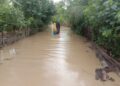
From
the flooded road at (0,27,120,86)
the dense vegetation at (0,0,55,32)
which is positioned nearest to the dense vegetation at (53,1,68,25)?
the dense vegetation at (0,0,55,32)

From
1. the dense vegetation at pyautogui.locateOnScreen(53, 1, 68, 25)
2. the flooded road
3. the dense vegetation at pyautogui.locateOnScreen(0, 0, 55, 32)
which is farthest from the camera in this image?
the dense vegetation at pyautogui.locateOnScreen(53, 1, 68, 25)

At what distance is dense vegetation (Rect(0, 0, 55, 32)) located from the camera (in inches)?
348

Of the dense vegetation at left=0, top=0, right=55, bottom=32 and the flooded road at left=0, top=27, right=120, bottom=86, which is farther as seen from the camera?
the dense vegetation at left=0, top=0, right=55, bottom=32

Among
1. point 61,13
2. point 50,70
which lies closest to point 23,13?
point 61,13

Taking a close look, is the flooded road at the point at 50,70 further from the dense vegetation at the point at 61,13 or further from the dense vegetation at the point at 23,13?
the dense vegetation at the point at 61,13

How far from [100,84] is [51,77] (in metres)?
1.45

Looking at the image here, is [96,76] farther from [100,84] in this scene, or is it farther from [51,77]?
[51,77]

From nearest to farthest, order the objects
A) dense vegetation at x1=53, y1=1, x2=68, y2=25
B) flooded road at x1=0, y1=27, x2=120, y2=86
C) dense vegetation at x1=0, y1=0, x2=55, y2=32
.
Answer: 1. flooded road at x1=0, y1=27, x2=120, y2=86
2. dense vegetation at x1=0, y1=0, x2=55, y2=32
3. dense vegetation at x1=53, y1=1, x2=68, y2=25

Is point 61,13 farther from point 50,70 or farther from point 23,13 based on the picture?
point 50,70

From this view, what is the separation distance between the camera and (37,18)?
1452 centimetres

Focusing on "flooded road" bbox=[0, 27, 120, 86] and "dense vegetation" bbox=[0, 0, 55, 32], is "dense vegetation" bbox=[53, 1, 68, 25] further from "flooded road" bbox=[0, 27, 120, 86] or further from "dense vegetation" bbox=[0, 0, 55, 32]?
"flooded road" bbox=[0, 27, 120, 86]

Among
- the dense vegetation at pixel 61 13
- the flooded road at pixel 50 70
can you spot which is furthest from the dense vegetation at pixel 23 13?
the flooded road at pixel 50 70

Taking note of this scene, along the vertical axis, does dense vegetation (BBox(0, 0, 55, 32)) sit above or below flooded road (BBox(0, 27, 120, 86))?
above

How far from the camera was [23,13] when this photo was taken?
1283 centimetres
